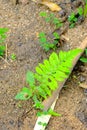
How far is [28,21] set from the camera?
4.14 metres

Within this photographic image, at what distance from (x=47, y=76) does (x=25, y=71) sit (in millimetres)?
465

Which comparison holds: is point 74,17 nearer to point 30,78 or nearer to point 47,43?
point 47,43

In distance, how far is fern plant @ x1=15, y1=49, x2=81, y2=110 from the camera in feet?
10.2

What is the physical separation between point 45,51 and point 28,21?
553 mm

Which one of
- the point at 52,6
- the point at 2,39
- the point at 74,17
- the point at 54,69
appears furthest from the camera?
the point at 52,6

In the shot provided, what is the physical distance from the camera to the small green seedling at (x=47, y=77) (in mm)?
3119

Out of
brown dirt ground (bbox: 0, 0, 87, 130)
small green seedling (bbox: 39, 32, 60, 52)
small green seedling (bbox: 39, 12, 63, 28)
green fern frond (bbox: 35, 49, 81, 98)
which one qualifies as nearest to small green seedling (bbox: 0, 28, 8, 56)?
brown dirt ground (bbox: 0, 0, 87, 130)

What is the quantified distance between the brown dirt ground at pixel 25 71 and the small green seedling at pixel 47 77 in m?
0.12

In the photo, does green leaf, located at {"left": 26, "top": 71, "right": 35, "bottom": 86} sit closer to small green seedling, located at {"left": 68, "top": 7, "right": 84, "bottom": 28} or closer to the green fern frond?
the green fern frond

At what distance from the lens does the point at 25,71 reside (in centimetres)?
361

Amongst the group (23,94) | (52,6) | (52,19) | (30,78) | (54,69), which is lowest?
(23,94)

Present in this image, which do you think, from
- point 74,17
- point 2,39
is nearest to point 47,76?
point 2,39

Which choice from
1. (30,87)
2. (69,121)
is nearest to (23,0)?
(30,87)

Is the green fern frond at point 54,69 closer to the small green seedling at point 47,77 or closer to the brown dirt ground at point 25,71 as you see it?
the small green seedling at point 47,77
